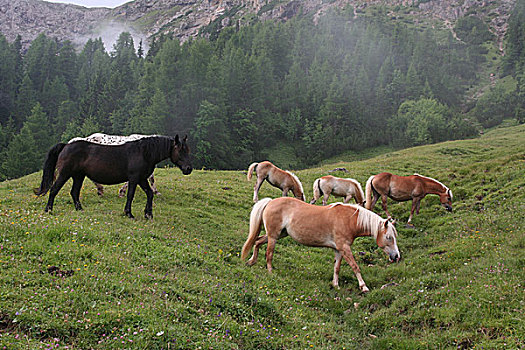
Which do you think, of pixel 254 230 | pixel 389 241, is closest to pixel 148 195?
pixel 254 230

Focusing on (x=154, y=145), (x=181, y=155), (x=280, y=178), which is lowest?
(x=280, y=178)

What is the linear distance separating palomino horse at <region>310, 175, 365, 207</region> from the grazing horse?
811 centimetres

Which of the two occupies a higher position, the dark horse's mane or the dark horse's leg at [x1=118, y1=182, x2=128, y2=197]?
the dark horse's mane

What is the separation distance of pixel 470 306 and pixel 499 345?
130cm

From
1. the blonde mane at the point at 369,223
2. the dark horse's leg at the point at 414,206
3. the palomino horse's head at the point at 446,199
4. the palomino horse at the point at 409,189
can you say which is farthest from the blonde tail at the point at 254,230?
the palomino horse's head at the point at 446,199

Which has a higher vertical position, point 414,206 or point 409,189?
point 409,189

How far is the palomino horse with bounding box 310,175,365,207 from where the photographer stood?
56.9 ft

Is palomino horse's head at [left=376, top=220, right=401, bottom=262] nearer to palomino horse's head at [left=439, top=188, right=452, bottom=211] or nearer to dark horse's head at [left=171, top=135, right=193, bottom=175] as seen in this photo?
dark horse's head at [left=171, top=135, right=193, bottom=175]

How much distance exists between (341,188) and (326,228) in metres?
7.75

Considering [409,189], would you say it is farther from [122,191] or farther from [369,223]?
[122,191]

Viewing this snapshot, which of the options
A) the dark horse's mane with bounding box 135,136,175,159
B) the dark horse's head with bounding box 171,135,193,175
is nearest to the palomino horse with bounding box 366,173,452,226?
the dark horse's head with bounding box 171,135,193,175

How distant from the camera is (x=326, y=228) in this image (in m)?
10.1


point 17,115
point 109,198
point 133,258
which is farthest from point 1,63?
point 133,258

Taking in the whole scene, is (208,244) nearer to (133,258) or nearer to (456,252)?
(133,258)
